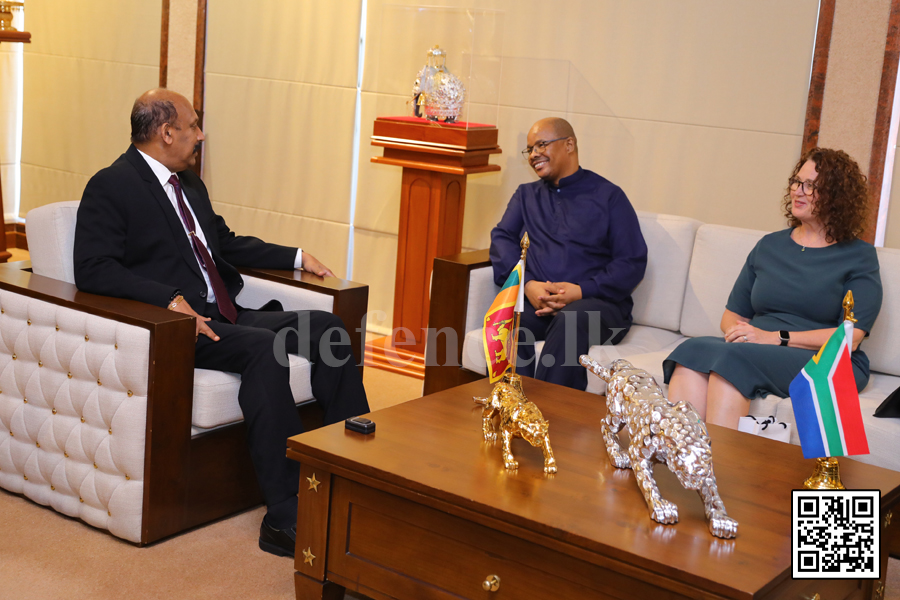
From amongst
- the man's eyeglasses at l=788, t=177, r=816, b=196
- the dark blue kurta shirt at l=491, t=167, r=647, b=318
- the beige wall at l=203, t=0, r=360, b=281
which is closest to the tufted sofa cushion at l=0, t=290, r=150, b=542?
the dark blue kurta shirt at l=491, t=167, r=647, b=318

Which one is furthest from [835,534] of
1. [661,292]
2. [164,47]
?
[164,47]

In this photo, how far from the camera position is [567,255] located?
3463mm

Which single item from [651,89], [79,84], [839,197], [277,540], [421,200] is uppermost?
[651,89]

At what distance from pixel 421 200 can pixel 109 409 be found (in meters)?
2.13

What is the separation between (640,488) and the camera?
189cm

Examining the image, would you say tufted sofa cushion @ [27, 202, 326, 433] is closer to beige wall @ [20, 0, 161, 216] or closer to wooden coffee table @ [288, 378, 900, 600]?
wooden coffee table @ [288, 378, 900, 600]

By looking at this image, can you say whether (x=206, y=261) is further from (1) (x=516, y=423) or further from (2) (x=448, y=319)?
(1) (x=516, y=423)

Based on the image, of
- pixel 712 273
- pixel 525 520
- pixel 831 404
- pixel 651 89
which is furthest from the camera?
pixel 651 89

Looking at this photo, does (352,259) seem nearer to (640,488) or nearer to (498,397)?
(498,397)

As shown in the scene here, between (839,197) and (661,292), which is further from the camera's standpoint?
(661,292)

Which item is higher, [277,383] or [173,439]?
[277,383]

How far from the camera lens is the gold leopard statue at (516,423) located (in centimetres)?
199

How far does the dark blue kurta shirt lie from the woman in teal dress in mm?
483

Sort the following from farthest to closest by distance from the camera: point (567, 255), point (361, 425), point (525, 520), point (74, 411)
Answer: point (567, 255), point (74, 411), point (361, 425), point (525, 520)
